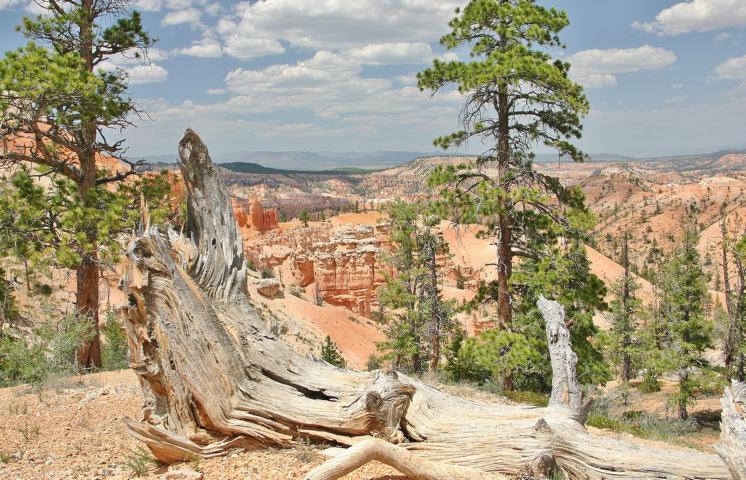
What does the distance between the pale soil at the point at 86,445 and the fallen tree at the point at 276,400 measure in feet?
1.03

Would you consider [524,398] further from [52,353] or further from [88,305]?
[52,353]

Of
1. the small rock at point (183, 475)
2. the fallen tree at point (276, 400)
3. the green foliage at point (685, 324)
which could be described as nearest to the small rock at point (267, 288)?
the green foliage at point (685, 324)

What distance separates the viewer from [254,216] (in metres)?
93.5

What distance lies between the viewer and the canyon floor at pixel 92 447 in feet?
16.3

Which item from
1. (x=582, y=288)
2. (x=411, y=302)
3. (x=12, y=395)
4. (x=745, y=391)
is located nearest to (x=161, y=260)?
(x=745, y=391)

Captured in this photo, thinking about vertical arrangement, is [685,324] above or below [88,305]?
below

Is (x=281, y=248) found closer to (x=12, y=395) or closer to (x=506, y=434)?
(x=12, y=395)

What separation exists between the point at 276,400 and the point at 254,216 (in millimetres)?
90161

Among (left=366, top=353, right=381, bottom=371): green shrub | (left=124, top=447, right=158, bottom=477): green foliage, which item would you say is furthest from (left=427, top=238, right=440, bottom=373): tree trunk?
(left=124, top=447, right=158, bottom=477): green foliage

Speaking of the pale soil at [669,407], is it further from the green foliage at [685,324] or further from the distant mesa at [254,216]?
the distant mesa at [254,216]

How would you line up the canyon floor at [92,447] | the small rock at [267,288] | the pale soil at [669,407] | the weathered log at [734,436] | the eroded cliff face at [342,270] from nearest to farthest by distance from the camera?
the weathered log at [734,436], the canyon floor at [92,447], the pale soil at [669,407], the small rock at [267,288], the eroded cliff face at [342,270]

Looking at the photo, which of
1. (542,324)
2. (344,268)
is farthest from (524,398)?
(344,268)

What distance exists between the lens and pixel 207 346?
18.1 ft

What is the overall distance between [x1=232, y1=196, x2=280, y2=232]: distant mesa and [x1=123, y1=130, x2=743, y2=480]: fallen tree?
85932 mm
